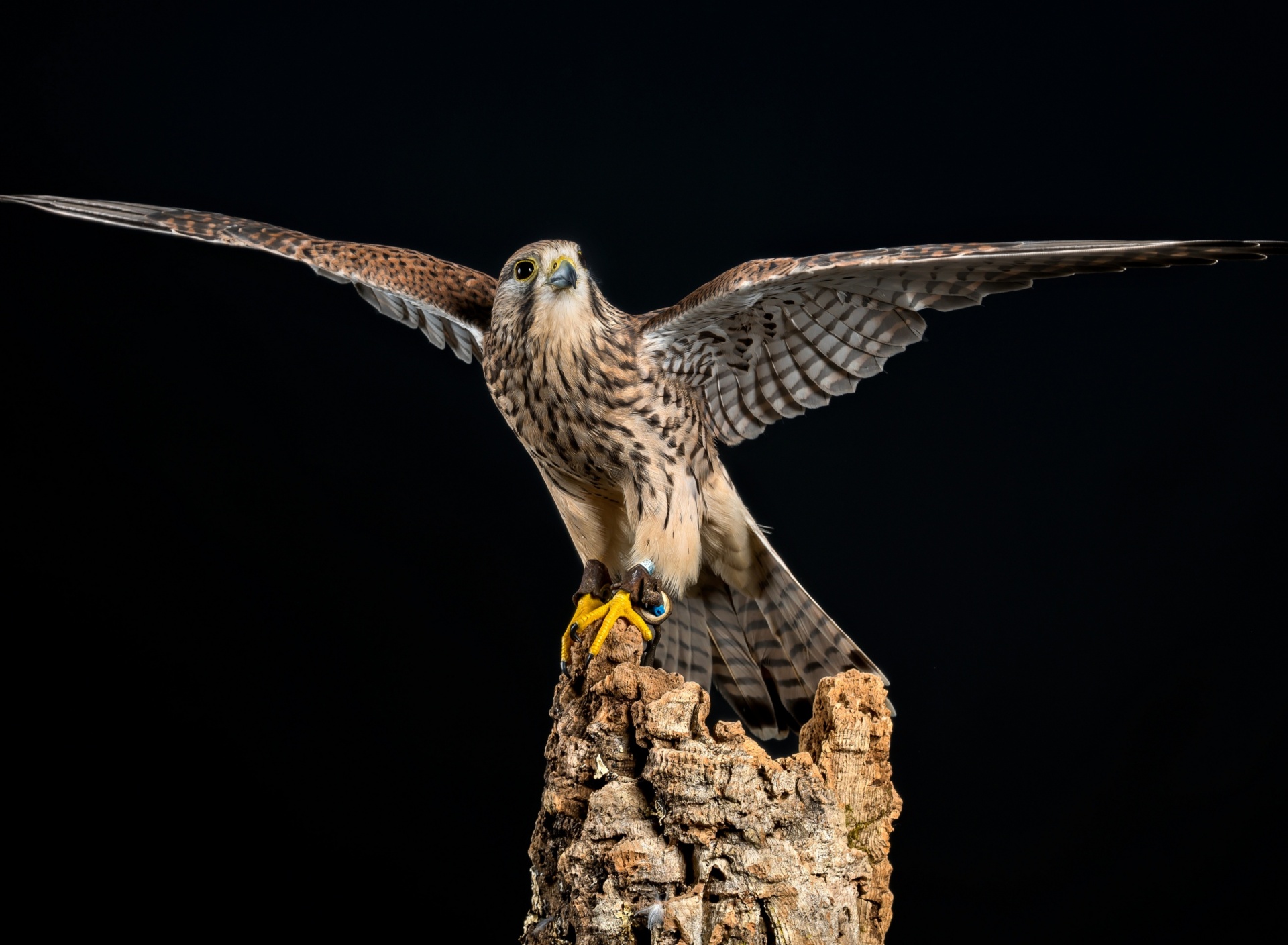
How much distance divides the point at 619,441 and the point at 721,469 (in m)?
0.32

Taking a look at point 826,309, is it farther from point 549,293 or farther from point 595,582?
point 595,582

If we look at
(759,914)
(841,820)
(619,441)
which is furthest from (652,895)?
(619,441)

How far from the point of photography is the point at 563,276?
1989mm

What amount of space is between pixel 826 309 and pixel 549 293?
58 cm

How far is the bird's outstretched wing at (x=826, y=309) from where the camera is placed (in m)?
1.78

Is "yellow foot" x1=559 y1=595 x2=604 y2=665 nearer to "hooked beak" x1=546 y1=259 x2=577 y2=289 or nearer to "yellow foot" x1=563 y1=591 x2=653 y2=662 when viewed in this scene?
"yellow foot" x1=563 y1=591 x2=653 y2=662

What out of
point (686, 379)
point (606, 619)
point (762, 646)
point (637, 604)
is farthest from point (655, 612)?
point (686, 379)

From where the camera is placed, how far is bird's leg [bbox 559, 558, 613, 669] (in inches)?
87.7

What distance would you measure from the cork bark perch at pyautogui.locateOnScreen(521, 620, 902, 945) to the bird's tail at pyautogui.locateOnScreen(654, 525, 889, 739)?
0.44 meters

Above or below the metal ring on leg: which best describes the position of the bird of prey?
above

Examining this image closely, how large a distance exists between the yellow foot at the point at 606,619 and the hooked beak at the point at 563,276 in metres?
0.63

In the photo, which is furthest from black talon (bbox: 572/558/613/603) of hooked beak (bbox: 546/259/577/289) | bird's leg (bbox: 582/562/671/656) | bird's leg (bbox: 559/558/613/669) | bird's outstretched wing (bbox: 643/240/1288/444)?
hooked beak (bbox: 546/259/577/289)

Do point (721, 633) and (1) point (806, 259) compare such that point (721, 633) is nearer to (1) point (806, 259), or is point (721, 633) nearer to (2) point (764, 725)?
(2) point (764, 725)

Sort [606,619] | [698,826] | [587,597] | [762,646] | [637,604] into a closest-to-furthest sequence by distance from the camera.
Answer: [698,826]
[606,619]
[637,604]
[587,597]
[762,646]
